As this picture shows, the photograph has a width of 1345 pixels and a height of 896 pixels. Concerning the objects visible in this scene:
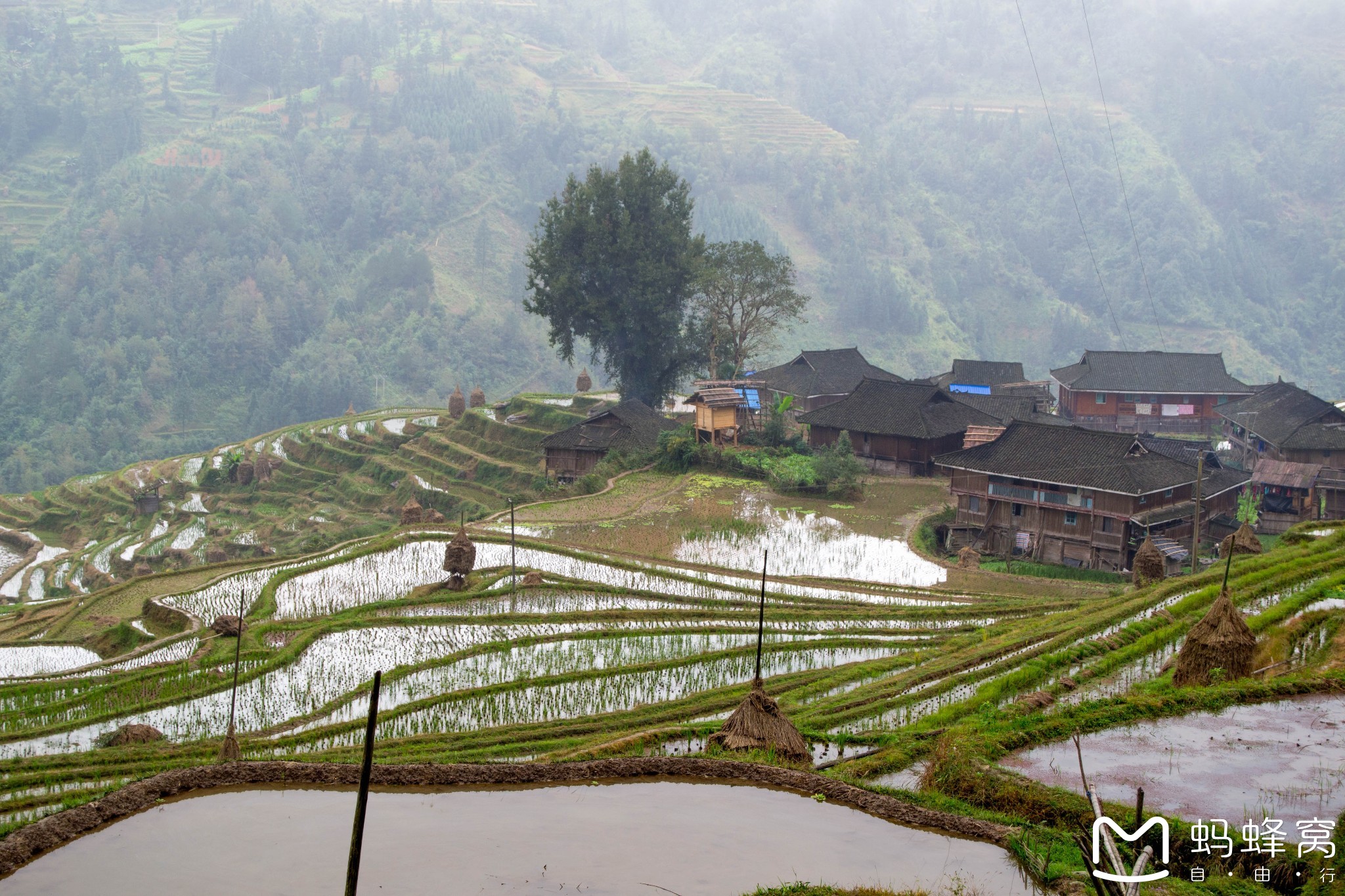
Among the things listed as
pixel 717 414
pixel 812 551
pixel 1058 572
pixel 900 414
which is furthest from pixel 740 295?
pixel 1058 572

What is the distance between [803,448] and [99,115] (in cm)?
9298

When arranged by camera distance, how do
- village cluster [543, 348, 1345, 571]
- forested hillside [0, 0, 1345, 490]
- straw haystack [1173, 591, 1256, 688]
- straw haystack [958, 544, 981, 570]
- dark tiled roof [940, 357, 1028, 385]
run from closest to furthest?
straw haystack [1173, 591, 1256, 688] < straw haystack [958, 544, 981, 570] < village cluster [543, 348, 1345, 571] < dark tiled roof [940, 357, 1028, 385] < forested hillside [0, 0, 1345, 490]

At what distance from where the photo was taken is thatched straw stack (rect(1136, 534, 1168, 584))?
2003cm

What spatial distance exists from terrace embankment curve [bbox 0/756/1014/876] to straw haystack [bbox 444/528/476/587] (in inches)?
431

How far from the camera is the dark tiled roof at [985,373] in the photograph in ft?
155

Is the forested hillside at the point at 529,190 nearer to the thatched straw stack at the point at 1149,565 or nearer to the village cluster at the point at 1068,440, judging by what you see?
the village cluster at the point at 1068,440

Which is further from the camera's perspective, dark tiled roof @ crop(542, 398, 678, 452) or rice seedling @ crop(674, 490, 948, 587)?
dark tiled roof @ crop(542, 398, 678, 452)

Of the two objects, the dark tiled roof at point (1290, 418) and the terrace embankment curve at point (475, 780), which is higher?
the dark tiled roof at point (1290, 418)

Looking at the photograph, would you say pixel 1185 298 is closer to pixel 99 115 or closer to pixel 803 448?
pixel 803 448

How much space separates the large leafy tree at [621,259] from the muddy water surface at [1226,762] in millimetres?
29170

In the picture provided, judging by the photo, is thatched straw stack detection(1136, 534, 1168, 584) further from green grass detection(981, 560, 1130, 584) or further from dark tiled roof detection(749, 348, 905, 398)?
dark tiled roof detection(749, 348, 905, 398)

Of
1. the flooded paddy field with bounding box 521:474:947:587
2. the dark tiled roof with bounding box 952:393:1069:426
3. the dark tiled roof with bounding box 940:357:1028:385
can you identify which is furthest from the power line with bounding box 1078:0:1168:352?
the flooded paddy field with bounding box 521:474:947:587

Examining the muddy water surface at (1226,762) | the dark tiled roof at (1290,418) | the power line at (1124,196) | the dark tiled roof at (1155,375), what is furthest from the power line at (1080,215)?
the muddy water surface at (1226,762)

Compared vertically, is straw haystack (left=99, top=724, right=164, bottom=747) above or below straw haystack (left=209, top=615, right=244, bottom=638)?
below
